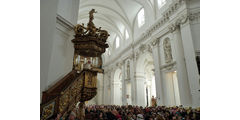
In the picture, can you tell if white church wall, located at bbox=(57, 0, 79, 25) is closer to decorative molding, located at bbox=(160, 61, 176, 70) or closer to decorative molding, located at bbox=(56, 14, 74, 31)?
decorative molding, located at bbox=(56, 14, 74, 31)

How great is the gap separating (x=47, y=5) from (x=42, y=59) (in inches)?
47.0

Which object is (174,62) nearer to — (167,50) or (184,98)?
(167,50)

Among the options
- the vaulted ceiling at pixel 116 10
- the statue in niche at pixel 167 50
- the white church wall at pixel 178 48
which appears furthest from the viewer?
the vaulted ceiling at pixel 116 10

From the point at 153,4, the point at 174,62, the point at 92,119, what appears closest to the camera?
the point at 92,119

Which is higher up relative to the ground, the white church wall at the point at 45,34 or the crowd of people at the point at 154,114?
the white church wall at the point at 45,34


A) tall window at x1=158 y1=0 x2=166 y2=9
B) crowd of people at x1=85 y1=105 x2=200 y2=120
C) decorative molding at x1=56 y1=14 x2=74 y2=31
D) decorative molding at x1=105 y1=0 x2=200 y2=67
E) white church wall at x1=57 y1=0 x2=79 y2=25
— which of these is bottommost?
crowd of people at x1=85 y1=105 x2=200 y2=120

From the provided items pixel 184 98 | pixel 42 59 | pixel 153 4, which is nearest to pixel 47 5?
pixel 42 59

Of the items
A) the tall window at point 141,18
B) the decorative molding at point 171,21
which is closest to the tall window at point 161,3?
the decorative molding at point 171,21

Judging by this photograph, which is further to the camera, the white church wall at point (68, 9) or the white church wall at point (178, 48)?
the white church wall at point (178, 48)

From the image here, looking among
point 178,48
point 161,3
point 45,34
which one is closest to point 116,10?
point 161,3

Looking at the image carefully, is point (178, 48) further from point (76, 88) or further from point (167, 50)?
point (76, 88)

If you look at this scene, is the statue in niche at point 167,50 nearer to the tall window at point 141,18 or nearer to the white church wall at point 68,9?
the tall window at point 141,18

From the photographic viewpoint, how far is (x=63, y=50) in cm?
432

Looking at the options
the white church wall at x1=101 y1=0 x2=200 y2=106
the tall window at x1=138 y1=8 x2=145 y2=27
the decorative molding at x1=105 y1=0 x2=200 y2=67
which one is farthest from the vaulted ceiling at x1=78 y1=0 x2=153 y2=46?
the white church wall at x1=101 y1=0 x2=200 y2=106
